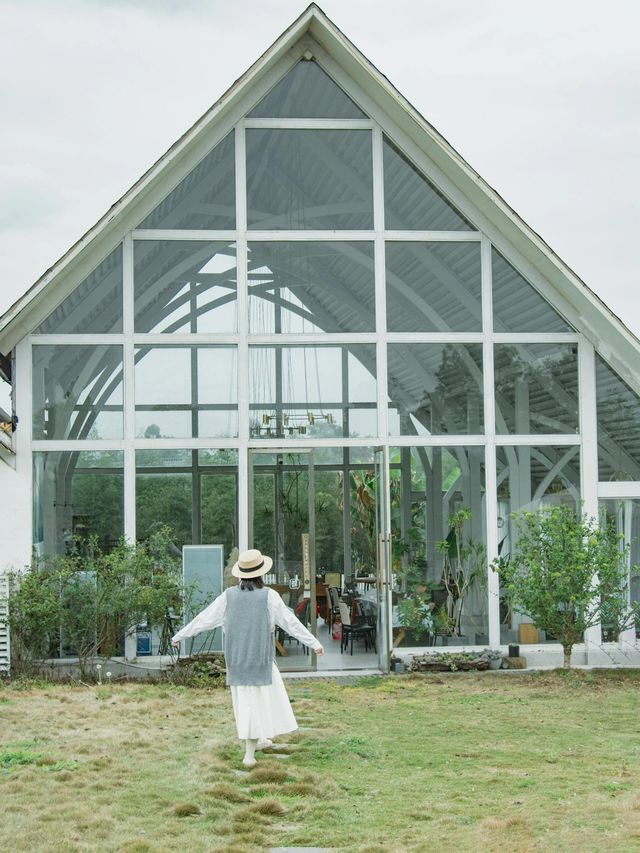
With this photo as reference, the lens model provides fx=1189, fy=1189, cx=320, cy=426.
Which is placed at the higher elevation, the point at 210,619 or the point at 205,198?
the point at 205,198

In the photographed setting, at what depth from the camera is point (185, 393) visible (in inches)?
502

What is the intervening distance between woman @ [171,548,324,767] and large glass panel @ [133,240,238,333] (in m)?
4.87

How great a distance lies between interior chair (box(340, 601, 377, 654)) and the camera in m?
13.4

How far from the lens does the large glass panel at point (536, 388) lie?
42.9 ft

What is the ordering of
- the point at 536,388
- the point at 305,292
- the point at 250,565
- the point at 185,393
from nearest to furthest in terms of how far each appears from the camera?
the point at 250,565
the point at 185,393
the point at 305,292
the point at 536,388

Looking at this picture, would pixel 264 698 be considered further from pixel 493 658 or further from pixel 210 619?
pixel 493 658

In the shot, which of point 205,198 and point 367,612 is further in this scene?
point 367,612

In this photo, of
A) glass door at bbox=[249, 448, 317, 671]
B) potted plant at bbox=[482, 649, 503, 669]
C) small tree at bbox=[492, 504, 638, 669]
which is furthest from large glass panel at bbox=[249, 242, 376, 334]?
potted plant at bbox=[482, 649, 503, 669]

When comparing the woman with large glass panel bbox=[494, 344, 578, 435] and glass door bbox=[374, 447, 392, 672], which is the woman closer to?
glass door bbox=[374, 447, 392, 672]

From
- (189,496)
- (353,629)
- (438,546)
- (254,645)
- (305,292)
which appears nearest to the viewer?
(254,645)

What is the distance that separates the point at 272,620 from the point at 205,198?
6.00 metres

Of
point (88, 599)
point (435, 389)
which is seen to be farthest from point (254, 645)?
point (435, 389)

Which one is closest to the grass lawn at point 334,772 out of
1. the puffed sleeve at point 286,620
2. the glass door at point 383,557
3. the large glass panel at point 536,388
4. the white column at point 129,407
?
the puffed sleeve at point 286,620

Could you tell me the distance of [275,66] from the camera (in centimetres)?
1286
